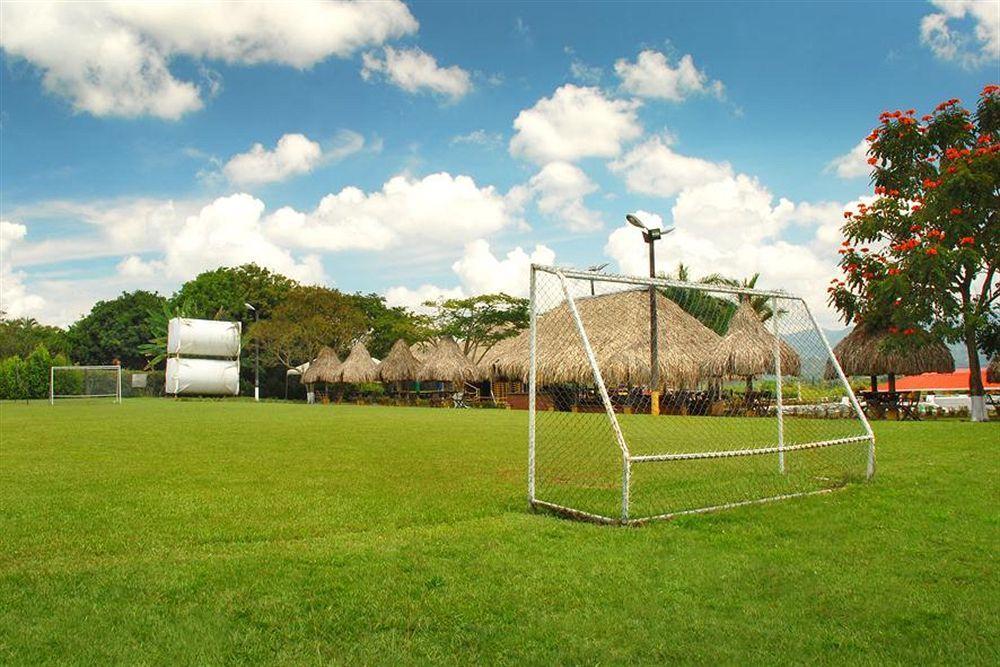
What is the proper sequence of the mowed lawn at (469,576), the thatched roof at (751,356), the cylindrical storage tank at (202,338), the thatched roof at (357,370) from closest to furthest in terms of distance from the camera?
the mowed lawn at (469,576), the thatched roof at (751,356), the cylindrical storage tank at (202,338), the thatched roof at (357,370)

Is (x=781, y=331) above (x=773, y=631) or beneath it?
above

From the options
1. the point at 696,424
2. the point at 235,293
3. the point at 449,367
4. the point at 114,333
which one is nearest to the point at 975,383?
the point at 696,424

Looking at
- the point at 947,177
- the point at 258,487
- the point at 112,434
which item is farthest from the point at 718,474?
the point at 947,177

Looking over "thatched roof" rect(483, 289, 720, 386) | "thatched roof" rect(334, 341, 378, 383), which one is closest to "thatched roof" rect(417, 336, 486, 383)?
"thatched roof" rect(334, 341, 378, 383)

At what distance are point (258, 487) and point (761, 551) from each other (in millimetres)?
4749

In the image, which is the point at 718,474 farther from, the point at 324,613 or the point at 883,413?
the point at 883,413

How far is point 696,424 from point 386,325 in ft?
126

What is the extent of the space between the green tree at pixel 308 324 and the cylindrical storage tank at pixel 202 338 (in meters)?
1.62

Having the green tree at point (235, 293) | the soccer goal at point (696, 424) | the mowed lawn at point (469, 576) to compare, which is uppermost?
the green tree at point (235, 293)

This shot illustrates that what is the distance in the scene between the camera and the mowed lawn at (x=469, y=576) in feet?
10.6

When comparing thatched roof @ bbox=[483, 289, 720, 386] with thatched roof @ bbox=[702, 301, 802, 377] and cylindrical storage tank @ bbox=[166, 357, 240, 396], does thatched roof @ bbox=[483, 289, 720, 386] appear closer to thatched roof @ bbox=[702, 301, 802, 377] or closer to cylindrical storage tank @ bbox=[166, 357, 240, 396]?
thatched roof @ bbox=[702, 301, 802, 377]

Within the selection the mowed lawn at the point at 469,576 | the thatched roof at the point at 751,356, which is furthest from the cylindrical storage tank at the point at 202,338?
the mowed lawn at the point at 469,576

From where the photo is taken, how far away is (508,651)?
318 centimetres

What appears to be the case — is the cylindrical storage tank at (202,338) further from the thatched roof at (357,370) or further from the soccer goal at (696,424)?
the soccer goal at (696,424)
